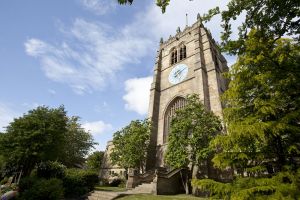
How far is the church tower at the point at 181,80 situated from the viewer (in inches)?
957

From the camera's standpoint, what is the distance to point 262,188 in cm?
458

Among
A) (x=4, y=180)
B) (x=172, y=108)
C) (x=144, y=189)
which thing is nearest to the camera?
(x=144, y=189)

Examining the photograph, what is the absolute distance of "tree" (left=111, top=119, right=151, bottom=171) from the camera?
73.4 ft

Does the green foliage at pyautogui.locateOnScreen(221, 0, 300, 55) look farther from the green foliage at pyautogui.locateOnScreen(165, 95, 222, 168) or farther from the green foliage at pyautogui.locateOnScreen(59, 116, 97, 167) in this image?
the green foliage at pyautogui.locateOnScreen(59, 116, 97, 167)

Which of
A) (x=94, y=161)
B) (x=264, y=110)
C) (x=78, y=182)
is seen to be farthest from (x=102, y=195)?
(x=94, y=161)

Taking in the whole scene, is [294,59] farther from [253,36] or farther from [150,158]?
[150,158]

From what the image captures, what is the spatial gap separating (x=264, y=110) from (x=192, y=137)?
12717 millimetres

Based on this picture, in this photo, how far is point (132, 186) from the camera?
18.2 meters

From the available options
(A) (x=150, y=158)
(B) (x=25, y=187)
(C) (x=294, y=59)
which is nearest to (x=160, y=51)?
(A) (x=150, y=158)

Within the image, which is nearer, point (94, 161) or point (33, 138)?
point (33, 138)

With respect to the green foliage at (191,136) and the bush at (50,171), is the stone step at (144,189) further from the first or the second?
the bush at (50,171)

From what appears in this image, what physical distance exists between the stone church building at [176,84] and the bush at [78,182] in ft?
12.9

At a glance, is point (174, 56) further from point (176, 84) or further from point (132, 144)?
point (132, 144)

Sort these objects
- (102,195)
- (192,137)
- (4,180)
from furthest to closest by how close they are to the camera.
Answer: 1. (4,180)
2. (192,137)
3. (102,195)
